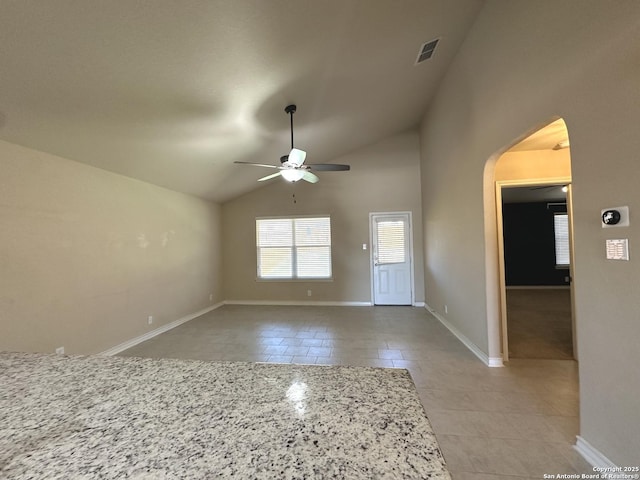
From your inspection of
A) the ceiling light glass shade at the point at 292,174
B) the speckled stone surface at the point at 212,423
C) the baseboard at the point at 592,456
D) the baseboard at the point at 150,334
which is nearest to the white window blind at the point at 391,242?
the ceiling light glass shade at the point at 292,174

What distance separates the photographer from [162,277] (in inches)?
172

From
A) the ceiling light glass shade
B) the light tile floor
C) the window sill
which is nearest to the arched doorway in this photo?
the light tile floor

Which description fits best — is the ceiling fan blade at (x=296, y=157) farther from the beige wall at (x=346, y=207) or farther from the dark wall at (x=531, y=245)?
the dark wall at (x=531, y=245)

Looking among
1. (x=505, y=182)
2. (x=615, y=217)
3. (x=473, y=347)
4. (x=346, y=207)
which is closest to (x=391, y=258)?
(x=346, y=207)

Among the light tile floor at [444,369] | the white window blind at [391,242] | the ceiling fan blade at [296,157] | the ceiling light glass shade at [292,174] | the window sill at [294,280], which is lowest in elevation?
the light tile floor at [444,369]

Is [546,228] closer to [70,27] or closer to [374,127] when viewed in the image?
[374,127]

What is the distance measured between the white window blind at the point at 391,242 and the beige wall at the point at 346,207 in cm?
28

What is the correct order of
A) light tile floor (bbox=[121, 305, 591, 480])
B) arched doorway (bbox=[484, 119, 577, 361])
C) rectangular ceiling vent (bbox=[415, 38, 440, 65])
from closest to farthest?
light tile floor (bbox=[121, 305, 591, 480])
arched doorway (bbox=[484, 119, 577, 361])
rectangular ceiling vent (bbox=[415, 38, 440, 65])

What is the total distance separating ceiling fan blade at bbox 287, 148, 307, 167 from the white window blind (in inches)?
118

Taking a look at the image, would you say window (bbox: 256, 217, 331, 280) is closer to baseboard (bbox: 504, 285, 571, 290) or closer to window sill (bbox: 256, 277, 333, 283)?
window sill (bbox: 256, 277, 333, 283)

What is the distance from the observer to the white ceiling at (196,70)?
5.79ft

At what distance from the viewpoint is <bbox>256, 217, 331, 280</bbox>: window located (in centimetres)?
597

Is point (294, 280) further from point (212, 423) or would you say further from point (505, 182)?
point (212, 423)


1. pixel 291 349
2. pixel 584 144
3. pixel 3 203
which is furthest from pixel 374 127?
pixel 3 203
